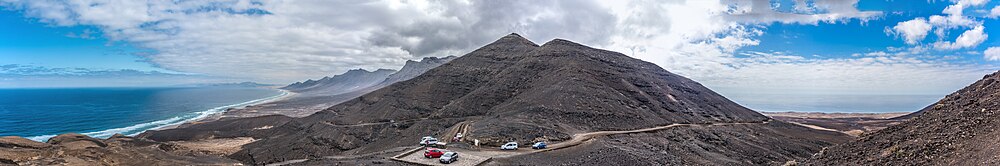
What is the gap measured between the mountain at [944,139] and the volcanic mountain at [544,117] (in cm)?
1627

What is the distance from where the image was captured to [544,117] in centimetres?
6209

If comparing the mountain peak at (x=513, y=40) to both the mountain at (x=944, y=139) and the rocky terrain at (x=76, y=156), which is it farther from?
the mountain at (x=944, y=139)

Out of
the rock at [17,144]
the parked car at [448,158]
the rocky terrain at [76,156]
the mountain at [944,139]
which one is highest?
the mountain at [944,139]

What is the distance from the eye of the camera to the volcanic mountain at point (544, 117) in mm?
53594

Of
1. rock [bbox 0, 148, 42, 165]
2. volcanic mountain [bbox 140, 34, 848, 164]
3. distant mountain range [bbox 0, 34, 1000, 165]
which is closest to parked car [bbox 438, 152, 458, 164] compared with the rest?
distant mountain range [bbox 0, 34, 1000, 165]

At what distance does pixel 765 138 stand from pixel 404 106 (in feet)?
183

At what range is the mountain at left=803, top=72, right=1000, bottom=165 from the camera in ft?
61.9

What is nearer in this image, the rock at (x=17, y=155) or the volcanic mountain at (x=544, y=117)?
the rock at (x=17, y=155)

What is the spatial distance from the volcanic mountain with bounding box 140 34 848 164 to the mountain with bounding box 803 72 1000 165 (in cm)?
1627

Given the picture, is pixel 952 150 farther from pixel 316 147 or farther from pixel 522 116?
pixel 316 147

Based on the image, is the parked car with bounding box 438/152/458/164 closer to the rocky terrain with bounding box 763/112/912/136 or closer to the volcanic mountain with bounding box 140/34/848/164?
the volcanic mountain with bounding box 140/34/848/164

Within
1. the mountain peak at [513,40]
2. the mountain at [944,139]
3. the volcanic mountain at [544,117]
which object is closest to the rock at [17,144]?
the volcanic mountain at [544,117]

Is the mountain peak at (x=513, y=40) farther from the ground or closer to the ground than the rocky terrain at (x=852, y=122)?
farther from the ground

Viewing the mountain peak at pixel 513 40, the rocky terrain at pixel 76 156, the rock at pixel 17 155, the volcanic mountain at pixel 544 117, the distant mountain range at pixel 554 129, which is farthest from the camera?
the mountain peak at pixel 513 40
